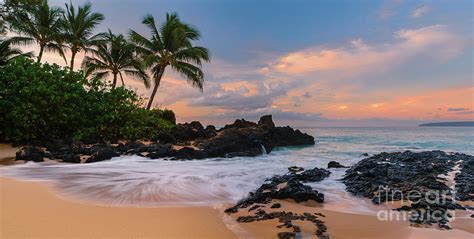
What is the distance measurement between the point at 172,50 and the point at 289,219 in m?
19.3

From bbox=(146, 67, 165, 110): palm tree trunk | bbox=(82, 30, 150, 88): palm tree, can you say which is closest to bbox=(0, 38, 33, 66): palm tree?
bbox=(82, 30, 150, 88): palm tree

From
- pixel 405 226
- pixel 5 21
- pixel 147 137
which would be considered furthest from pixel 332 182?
pixel 5 21

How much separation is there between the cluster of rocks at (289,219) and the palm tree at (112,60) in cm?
2110

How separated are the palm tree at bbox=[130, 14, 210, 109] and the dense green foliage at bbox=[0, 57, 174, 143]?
5688 millimetres

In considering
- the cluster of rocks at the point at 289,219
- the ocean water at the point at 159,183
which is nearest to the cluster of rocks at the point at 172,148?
the ocean water at the point at 159,183

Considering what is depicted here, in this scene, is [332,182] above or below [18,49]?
below

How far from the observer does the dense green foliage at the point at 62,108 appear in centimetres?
1170

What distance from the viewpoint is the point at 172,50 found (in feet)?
69.1

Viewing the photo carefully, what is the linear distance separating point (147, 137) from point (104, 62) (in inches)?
431

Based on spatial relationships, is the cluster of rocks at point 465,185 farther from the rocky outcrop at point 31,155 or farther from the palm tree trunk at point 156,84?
the palm tree trunk at point 156,84

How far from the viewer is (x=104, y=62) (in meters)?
23.4

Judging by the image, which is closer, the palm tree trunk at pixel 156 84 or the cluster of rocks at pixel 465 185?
the cluster of rocks at pixel 465 185

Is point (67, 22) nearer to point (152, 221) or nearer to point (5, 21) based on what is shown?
point (5, 21)

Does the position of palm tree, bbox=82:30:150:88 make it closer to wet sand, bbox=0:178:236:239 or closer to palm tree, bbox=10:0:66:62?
palm tree, bbox=10:0:66:62
